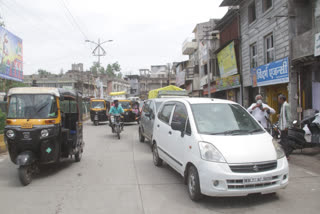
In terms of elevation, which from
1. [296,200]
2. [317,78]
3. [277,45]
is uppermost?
A: [277,45]

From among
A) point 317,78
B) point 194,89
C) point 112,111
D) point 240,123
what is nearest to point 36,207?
point 240,123

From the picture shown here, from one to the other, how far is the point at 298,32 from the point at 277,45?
149 centimetres

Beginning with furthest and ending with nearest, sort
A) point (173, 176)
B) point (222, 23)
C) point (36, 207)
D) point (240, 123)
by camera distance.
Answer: point (222, 23) → point (173, 176) → point (240, 123) → point (36, 207)

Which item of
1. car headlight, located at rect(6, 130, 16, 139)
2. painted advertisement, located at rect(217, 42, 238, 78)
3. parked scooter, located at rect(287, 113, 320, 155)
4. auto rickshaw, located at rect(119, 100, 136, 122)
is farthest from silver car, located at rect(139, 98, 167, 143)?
painted advertisement, located at rect(217, 42, 238, 78)

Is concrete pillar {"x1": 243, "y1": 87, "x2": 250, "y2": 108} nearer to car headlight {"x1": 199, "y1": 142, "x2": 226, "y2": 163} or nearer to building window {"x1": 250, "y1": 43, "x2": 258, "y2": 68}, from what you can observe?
building window {"x1": 250, "y1": 43, "x2": 258, "y2": 68}

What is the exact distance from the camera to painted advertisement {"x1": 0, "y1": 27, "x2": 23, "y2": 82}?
14.4 m

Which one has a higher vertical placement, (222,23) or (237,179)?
(222,23)

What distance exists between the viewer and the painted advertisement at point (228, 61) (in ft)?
62.4

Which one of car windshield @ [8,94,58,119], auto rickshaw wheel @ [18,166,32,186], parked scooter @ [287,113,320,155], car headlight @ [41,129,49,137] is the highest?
car windshield @ [8,94,58,119]

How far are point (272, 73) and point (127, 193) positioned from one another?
430 inches

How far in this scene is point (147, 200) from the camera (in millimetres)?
4723

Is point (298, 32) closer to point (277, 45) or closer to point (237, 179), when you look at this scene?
point (277, 45)

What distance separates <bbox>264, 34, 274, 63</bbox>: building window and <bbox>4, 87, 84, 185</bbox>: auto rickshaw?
11755 mm

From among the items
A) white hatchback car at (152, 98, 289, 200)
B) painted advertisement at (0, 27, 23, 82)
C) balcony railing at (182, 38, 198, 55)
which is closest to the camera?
white hatchback car at (152, 98, 289, 200)
